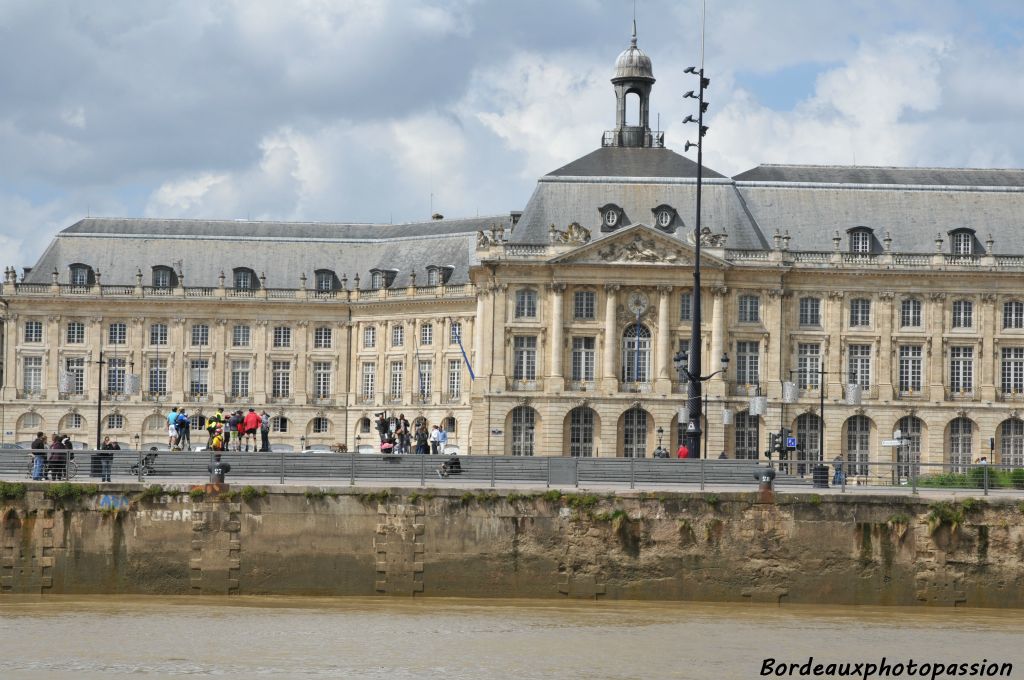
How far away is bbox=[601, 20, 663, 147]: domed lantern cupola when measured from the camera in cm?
11112

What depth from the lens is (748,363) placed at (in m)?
103

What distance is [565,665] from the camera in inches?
1641

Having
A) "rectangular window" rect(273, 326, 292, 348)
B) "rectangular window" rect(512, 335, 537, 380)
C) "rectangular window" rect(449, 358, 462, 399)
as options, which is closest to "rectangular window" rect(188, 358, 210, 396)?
"rectangular window" rect(273, 326, 292, 348)

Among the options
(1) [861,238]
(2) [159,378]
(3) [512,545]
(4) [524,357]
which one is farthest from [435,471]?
(2) [159,378]

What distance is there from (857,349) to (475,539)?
186ft

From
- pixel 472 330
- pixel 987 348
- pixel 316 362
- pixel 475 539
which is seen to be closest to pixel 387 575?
pixel 475 539

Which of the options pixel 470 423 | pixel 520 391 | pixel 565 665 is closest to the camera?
pixel 565 665

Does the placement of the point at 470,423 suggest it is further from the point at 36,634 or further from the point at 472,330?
the point at 36,634

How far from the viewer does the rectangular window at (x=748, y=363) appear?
10250 centimetres

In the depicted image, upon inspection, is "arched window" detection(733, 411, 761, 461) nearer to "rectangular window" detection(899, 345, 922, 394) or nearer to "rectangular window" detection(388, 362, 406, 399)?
"rectangular window" detection(899, 345, 922, 394)

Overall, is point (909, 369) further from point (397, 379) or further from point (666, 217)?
point (397, 379)

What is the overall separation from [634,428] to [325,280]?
30.5 m

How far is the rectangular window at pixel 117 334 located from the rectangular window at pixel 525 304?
3201 centimetres

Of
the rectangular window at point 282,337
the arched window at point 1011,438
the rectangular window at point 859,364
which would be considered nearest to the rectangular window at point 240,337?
the rectangular window at point 282,337
